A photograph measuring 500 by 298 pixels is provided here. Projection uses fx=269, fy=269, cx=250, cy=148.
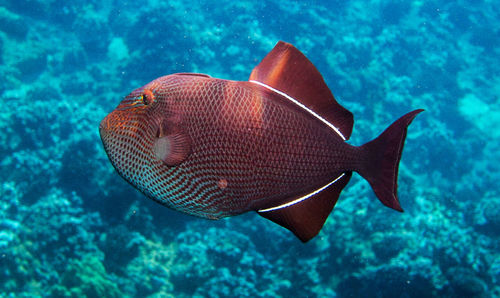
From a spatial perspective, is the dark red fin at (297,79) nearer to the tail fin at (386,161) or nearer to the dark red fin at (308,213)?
the tail fin at (386,161)

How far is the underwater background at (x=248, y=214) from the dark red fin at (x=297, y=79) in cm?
438

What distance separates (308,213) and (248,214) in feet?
15.1

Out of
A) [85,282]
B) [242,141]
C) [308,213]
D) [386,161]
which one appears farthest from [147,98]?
[85,282]

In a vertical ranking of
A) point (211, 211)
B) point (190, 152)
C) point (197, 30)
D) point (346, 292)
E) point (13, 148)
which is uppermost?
point (190, 152)

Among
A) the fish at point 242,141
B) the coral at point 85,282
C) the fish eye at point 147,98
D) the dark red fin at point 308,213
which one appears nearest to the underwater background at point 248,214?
the coral at point 85,282

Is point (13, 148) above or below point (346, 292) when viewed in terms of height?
above

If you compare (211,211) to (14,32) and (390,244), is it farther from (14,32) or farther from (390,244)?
(14,32)

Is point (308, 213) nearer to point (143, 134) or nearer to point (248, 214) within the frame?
point (143, 134)

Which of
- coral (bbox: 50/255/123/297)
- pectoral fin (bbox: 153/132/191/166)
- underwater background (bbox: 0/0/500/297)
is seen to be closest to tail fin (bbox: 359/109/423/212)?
pectoral fin (bbox: 153/132/191/166)

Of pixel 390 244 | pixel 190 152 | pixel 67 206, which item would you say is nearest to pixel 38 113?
pixel 67 206

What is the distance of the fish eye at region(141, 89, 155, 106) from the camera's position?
1049 millimetres

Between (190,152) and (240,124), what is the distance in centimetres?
22

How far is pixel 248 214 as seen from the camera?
565cm

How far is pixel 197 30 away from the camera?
31.1 ft
